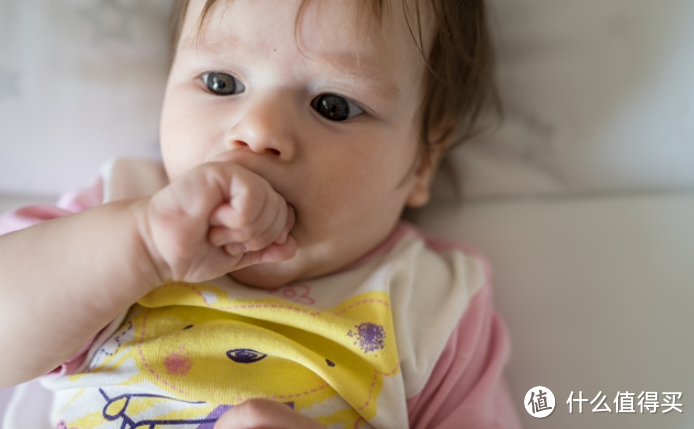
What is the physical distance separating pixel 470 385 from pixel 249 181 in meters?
0.60

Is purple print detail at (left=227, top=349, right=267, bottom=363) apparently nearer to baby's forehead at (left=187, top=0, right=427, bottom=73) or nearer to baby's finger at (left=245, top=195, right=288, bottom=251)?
baby's finger at (left=245, top=195, right=288, bottom=251)

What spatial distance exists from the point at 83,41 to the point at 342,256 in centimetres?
69

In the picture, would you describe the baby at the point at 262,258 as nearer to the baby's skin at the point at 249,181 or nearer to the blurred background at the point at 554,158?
the baby's skin at the point at 249,181

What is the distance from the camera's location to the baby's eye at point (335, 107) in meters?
0.89

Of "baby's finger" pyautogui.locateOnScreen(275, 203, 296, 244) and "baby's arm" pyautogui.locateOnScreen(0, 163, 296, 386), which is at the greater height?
"baby's finger" pyautogui.locateOnScreen(275, 203, 296, 244)

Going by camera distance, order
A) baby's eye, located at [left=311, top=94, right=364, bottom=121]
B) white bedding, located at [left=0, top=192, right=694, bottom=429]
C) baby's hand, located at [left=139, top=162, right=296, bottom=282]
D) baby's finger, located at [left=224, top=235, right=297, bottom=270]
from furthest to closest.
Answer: white bedding, located at [left=0, top=192, right=694, bottom=429] → baby's eye, located at [left=311, top=94, right=364, bottom=121] → baby's finger, located at [left=224, top=235, right=297, bottom=270] → baby's hand, located at [left=139, top=162, right=296, bottom=282]

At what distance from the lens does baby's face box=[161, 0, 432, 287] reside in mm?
829

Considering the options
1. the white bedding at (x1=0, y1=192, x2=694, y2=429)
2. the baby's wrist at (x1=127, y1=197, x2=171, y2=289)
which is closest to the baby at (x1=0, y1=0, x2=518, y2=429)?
the baby's wrist at (x1=127, y1=197, x2=171, y2=289)

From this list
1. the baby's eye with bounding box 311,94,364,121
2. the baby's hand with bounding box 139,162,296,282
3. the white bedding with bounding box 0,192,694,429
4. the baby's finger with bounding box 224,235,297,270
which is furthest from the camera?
the white bedding with bounding box 0,192,694,429

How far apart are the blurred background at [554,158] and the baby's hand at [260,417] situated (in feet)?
1.73

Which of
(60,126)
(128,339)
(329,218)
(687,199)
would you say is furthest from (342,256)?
(687,199)

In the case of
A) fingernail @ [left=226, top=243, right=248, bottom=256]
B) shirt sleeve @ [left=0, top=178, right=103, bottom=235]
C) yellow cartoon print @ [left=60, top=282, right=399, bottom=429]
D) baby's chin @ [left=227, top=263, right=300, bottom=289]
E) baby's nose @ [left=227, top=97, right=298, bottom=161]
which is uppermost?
baby's nose @ [left=227, top=97, right=298, bottom=161]

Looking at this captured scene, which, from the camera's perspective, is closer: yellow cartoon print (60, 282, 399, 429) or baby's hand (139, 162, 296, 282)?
baby's hand (139, 162, 296, 282)

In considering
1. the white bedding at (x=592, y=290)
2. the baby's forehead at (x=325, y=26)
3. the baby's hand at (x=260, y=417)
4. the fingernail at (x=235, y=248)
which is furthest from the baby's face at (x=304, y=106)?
the white bedding at (x=592, y=290)
